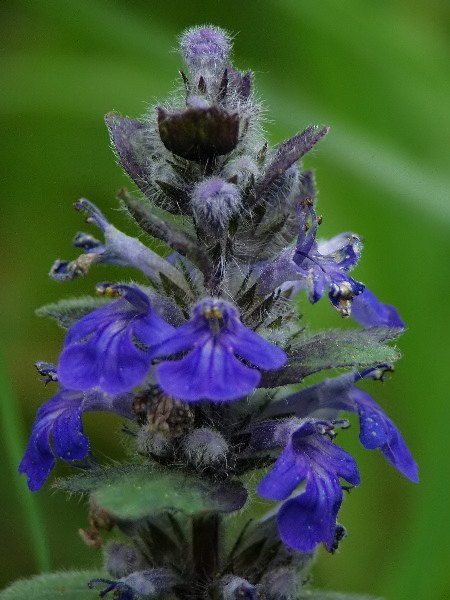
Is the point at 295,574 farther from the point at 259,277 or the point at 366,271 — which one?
the point at 366,271

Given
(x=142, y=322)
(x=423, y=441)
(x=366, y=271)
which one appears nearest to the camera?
(x=142, y=322)

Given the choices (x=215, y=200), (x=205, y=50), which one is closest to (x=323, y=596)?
(x=215, y=200)

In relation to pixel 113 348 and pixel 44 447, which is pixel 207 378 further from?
pixel 44 447

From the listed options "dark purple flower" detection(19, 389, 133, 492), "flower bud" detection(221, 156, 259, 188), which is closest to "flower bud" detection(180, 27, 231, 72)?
"flower bud" detection(221, 156, 259, 188)

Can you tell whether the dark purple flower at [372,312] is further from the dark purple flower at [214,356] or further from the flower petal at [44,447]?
the flower petal at [44,447]

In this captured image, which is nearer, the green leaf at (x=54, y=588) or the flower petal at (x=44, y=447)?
the flower petal at (x=44, y=447)

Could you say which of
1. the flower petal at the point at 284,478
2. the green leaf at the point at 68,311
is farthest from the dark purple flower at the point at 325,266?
the green leaf at the point at 68,311

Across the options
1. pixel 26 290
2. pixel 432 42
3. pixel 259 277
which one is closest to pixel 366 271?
pixel 432 42
